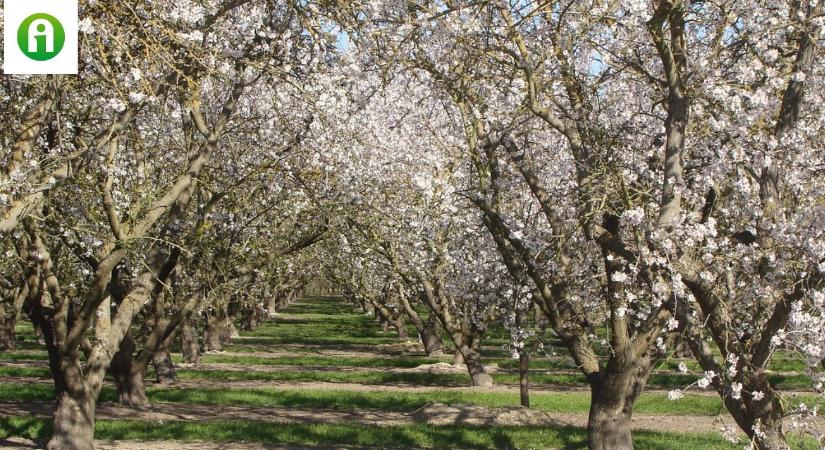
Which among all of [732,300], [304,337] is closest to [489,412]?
[732,300]

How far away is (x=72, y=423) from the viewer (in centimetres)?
1316

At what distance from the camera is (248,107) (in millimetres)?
19312

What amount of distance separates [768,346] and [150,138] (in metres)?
12.5

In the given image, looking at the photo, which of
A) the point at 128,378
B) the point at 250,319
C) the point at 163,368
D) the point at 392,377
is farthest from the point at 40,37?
the point at 250,319

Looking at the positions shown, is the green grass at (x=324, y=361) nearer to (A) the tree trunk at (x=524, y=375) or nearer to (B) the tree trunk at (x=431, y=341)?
(B) the tree trunk at (x=431, y=341)

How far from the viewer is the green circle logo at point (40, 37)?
8.70 meters

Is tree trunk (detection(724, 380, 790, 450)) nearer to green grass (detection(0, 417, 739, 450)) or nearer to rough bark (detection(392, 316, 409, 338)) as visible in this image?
green grass (detection(0, 417, 739, 450))

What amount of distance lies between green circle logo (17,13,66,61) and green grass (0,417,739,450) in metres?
7.64

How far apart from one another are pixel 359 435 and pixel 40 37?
28.5 ft

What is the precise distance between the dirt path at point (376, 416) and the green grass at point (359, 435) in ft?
4.13

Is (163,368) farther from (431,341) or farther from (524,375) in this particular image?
(431,341)

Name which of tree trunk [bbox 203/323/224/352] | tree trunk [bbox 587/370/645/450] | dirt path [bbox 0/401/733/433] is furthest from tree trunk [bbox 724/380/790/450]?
tree trunk [bbox 203/323/224/352]

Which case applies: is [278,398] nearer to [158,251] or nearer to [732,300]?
[158,251]

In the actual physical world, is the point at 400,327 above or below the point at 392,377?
above
